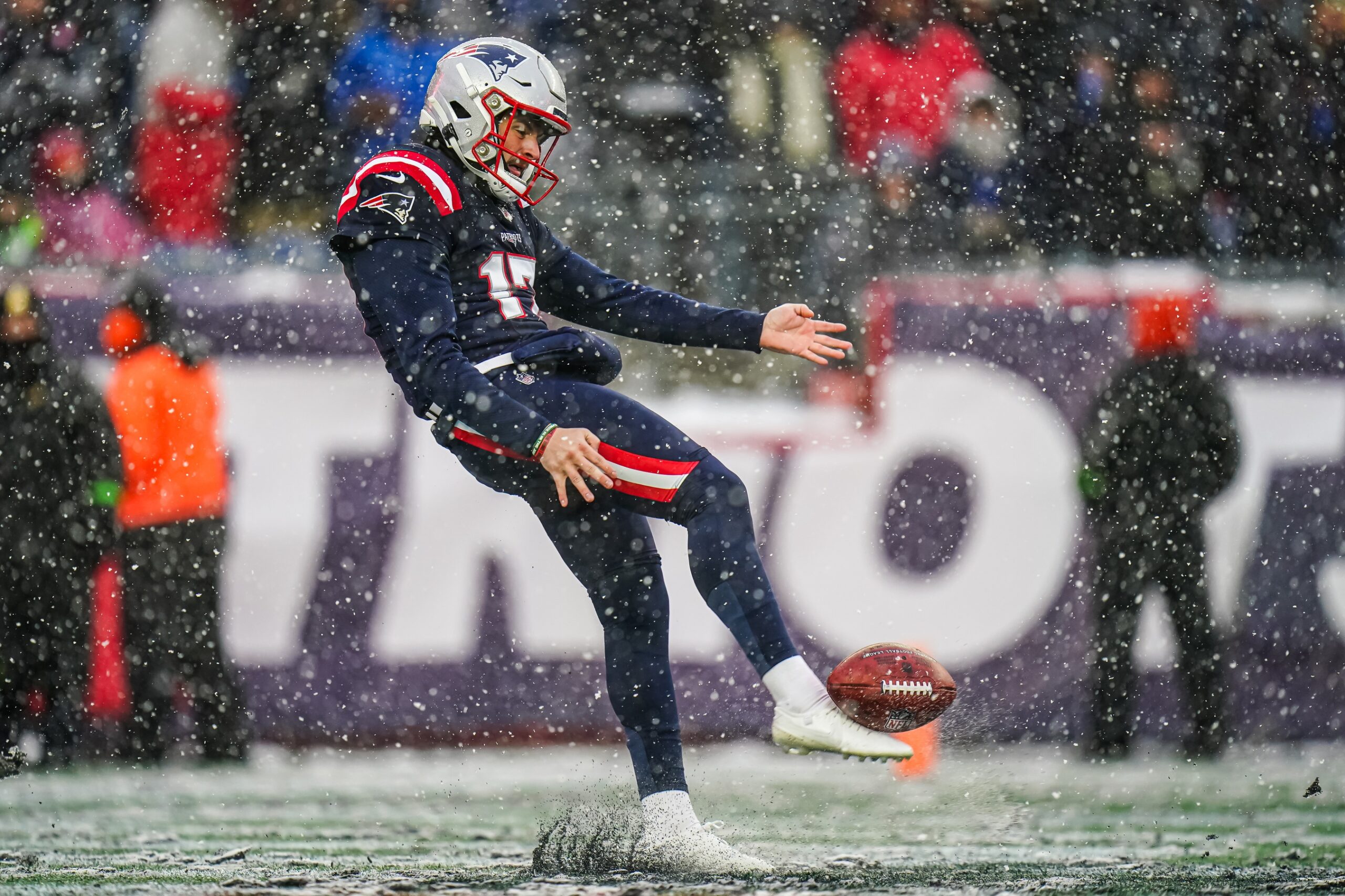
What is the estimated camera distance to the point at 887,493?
6.90 meters

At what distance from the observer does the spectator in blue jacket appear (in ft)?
27.4

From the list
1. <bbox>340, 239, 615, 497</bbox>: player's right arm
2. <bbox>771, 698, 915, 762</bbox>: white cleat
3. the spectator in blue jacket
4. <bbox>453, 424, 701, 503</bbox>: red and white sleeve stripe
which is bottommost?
<bbox>771, 698, 915, 762</bbox>: white cleat

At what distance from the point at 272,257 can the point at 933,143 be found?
125 inches

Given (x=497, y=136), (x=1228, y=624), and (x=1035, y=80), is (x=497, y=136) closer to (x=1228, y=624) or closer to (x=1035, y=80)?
(x=1228, y=624)

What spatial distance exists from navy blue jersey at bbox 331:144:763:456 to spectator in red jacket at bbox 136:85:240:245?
3.84m

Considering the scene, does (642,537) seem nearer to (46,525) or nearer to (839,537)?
(839,537)

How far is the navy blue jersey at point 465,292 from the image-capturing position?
12.4 feet

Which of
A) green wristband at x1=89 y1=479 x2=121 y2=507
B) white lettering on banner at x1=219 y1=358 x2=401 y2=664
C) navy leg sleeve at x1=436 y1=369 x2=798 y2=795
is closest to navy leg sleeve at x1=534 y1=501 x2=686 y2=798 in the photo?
navy leg sleeve at x1=436 y1=369 x2=798 y2=795

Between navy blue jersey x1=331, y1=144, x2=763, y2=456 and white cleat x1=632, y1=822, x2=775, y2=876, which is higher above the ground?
navy blue jersey x1=331, y1=144, x2=763, y2=456

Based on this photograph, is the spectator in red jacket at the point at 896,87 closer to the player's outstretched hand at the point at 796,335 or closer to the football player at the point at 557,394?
the player's outstretched hand at the point at 796,335

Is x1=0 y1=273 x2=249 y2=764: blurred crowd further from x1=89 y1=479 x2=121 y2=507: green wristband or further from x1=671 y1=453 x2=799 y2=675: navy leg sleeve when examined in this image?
x1=671 y1=453 x2=799 y2=675: navy leg sleeve

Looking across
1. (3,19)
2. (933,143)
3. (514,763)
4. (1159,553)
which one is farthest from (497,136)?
(3,19)

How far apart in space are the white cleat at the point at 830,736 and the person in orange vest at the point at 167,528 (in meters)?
3.31

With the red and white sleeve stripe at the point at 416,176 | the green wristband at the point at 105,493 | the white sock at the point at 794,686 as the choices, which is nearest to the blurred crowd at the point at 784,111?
the green wristband at the point at 105,493
